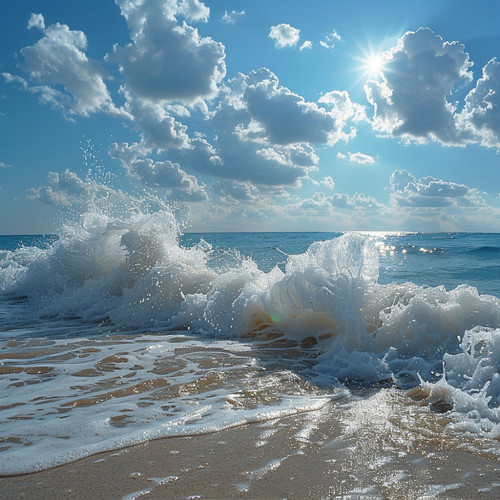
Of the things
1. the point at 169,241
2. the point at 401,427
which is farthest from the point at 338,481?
the point at 169,241

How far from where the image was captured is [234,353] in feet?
16.7

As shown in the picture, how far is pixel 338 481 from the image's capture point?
2113 mm

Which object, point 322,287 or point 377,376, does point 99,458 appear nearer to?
Answer: point 377,376

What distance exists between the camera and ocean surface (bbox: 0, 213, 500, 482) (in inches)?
115

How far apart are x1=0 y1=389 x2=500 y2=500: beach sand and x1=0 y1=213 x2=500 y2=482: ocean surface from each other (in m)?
0.16

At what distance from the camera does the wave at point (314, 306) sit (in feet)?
12.9

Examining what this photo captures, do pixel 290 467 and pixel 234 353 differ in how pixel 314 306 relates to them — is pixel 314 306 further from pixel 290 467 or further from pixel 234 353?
pixel 290 467

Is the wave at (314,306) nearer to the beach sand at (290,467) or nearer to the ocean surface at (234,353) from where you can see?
the ocean surface at (234,353)

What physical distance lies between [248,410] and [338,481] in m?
1.12

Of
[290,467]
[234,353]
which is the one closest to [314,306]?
[234,353]

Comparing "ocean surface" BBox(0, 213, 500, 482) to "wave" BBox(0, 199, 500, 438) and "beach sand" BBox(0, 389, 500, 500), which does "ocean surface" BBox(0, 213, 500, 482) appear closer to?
"wave" BBox(0, 199, 500, 438)

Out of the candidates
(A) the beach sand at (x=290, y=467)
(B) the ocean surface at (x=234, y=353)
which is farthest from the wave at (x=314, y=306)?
(A) the beach sand at (x=290, y=467)

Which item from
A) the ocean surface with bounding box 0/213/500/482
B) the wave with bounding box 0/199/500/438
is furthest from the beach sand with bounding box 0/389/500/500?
the wave with bounding box 0/199/500/438

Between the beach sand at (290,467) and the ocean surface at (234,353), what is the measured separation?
16 cm
